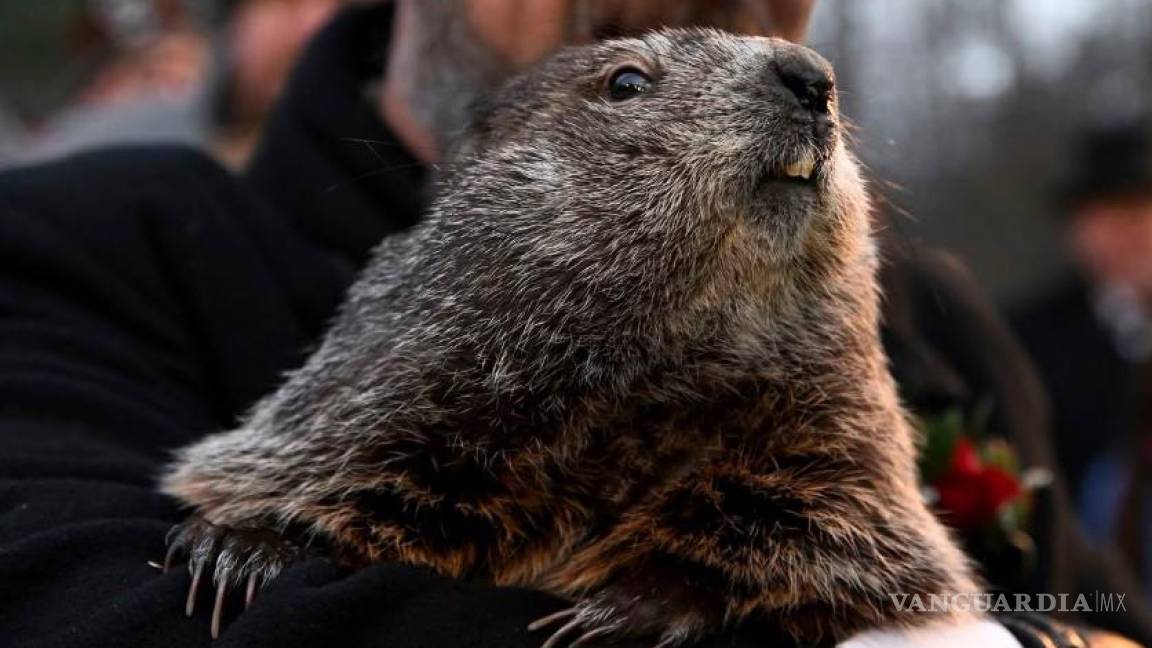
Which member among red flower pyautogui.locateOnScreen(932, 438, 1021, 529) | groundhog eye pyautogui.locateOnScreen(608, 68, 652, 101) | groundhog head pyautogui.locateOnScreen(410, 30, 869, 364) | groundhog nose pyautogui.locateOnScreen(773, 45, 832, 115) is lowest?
red flower pyautogui.locateOnScreen(932, 438, 1021, 529)

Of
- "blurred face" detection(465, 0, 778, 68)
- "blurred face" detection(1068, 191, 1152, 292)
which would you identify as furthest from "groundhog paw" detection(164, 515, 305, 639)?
"blurred face" detection(1068, 191, 1152, 292)

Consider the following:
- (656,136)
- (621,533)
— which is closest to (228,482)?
(621,533)

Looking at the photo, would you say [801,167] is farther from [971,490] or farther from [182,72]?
[182,72]

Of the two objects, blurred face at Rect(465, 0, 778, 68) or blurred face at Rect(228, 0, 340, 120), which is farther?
blurred face at Rect(228, 0, 340, 120)

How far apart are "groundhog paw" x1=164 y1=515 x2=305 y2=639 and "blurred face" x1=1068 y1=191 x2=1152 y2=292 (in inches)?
263

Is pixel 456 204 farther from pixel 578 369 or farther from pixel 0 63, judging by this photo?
pixel 0 63

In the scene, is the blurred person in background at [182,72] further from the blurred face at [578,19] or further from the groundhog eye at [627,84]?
the groundhog eye at [627,84]

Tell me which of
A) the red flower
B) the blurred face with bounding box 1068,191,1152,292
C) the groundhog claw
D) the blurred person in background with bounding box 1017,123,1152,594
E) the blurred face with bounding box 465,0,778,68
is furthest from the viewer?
the blurred face with bounding box 1068,191,1152,292

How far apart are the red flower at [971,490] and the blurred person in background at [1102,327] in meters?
3.38

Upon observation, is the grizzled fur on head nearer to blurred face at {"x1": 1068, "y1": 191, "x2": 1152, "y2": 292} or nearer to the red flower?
the red flower

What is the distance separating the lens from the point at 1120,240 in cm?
780

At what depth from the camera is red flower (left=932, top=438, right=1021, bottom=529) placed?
295 cm

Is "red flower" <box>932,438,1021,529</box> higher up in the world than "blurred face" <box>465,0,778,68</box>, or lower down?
lower down

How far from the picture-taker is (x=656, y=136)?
2230mm
